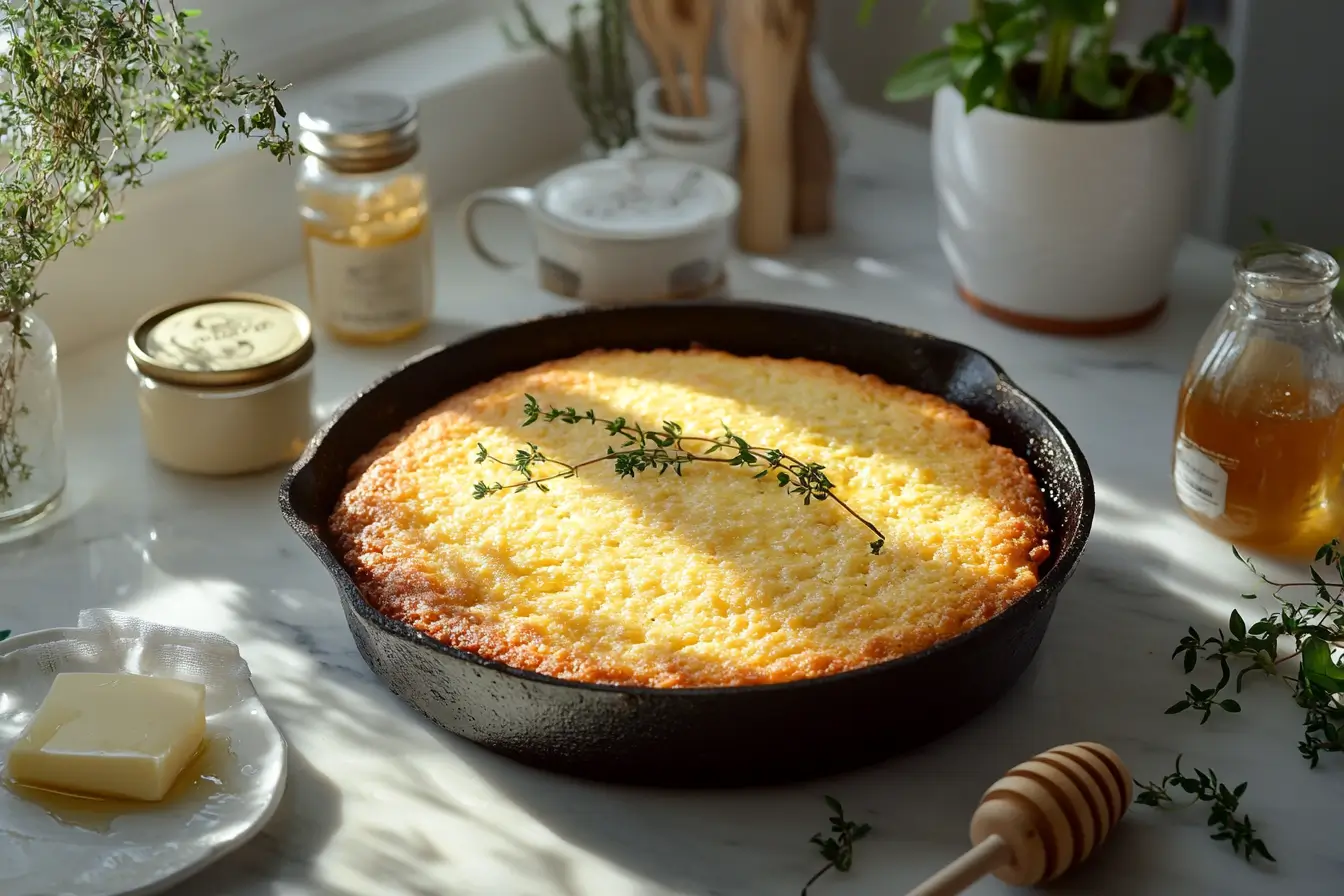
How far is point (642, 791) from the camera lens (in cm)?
116

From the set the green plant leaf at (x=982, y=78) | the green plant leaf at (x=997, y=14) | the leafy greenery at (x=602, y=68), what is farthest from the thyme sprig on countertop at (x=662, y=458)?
the leafy greenery at (x=602, y=68)

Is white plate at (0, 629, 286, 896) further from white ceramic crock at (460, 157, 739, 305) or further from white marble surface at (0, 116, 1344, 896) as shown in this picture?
white ceramic crock at (460, 157, 739, 305)

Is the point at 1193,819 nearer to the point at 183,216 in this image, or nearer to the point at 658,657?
the point at 658,657

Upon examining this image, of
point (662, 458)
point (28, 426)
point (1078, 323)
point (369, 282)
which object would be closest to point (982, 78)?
point (1078, 323)

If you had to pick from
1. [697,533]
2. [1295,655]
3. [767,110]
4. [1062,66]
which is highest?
[1062,66]

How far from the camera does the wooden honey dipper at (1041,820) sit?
3.36ft

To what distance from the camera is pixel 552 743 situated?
114cm

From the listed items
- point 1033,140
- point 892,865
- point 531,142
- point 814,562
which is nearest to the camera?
point 892,865

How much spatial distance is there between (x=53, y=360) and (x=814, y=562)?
2.44 ft

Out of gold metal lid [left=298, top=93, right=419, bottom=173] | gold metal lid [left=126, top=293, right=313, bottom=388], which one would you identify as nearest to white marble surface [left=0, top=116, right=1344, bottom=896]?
gold metal lid [left=126, top=293, right=313, bottom=388]

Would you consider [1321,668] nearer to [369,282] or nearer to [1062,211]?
[1062,211]

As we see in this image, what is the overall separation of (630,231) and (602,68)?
446mm

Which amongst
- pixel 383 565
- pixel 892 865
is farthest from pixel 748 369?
pixel 892 865

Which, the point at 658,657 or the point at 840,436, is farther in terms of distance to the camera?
the point at 840,436
